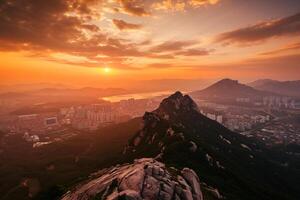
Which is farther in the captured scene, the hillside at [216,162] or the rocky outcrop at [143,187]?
the hillside at [216,162]

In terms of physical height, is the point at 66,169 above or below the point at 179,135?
below

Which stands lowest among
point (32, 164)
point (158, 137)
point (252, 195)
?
point (32, 164)

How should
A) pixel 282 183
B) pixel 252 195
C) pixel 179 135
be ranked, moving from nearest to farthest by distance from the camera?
pixel 252 195 < pixel 179 135 < pixel 282 183

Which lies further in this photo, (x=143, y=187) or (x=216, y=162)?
(x=216, y=162)

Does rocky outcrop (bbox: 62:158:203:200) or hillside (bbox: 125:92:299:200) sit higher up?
rocky outcrop (bbox: 62:158:203:200)

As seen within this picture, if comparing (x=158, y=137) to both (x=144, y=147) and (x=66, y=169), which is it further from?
(x=66, y=169)

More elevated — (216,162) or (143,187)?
(143,187)

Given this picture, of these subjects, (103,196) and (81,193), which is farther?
(81,193)

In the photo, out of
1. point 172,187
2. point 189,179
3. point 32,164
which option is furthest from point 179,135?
point 32,164

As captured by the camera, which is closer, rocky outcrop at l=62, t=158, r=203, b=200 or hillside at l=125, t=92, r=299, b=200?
rocky outcrop at l=62, t=158, r=203, b=200

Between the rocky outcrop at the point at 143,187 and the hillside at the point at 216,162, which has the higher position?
the rocky outcrop at the point at 143,187

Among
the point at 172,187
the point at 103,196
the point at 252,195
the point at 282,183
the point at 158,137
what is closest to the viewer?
the point at 103,196
